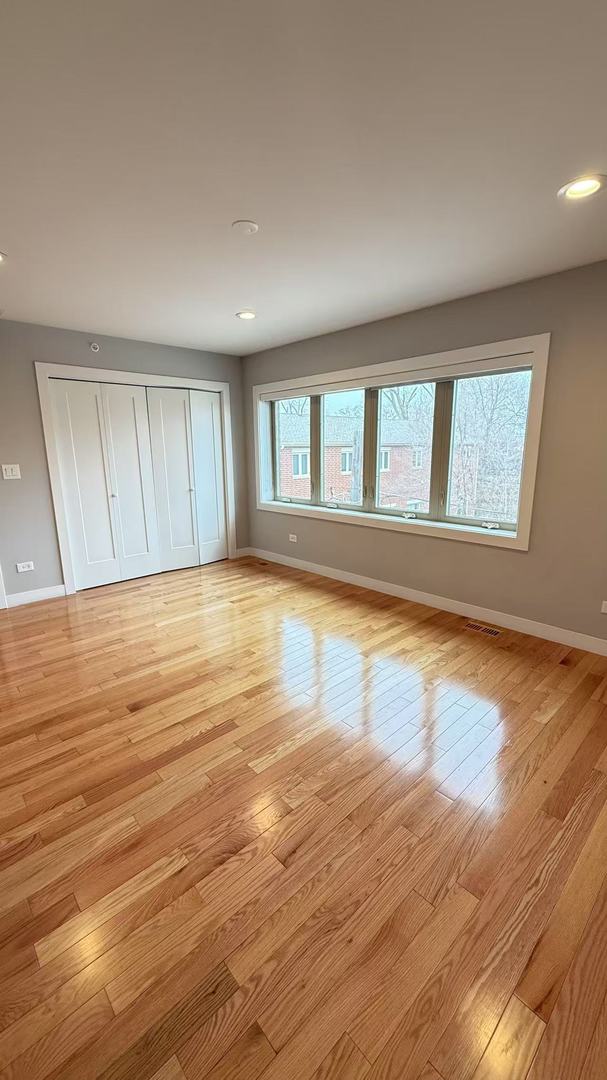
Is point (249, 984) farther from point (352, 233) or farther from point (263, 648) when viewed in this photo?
point (352, 233)

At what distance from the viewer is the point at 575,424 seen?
2.90m

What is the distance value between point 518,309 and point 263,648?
10.1 ft

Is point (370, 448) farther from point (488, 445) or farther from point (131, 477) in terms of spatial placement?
point (131, 477)

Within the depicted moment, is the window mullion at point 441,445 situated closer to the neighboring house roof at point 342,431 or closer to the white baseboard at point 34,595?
the neighboring house roof at point 342,431

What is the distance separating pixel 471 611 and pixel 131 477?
3764 mm

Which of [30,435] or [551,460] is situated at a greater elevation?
[30,435]

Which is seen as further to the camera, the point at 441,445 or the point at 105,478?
the point at 105,478

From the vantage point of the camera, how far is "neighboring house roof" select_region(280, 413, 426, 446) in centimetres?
396

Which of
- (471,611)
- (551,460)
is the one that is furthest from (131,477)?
→ (551,460)

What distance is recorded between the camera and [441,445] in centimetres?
371

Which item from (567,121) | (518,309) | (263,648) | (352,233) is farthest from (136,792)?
(518,309)

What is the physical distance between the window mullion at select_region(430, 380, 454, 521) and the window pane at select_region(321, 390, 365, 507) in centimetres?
83

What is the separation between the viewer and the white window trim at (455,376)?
304 centimetres

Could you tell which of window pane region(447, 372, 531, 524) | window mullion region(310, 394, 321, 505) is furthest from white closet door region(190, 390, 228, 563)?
window pane region(447, 372, 531, 524)
